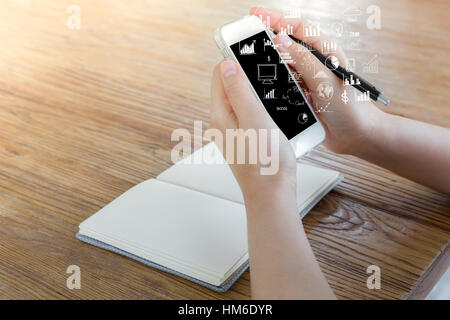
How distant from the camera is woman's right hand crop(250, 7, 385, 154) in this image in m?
0.85

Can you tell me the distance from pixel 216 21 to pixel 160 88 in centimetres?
46

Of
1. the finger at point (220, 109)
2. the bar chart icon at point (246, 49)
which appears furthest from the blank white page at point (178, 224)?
the bar chart icon at point (246, 49)

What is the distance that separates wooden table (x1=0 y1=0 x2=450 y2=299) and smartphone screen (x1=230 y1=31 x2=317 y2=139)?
0.13 metres

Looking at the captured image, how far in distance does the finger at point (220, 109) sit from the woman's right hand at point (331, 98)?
153mm

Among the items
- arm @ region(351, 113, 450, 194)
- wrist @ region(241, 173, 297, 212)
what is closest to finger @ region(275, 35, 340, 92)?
arm @ region(351, 113, 450, 194)

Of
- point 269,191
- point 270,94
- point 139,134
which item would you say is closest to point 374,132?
point 270,94

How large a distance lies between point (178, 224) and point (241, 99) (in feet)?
0.66

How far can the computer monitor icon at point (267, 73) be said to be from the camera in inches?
32.9

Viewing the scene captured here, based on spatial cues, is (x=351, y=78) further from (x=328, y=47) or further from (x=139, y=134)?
(x=139, y=134)

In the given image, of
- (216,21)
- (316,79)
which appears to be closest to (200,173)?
(316,79)

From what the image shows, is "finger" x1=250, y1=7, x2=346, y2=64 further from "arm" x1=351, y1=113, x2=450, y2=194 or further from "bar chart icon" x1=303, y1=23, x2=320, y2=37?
"arm" x1=351, y1=113, x2=450, y2=194

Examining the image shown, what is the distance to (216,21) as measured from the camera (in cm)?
157

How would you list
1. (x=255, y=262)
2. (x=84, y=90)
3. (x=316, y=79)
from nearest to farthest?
(x=255, y=262) < (x=316, y=79) < (x=84, y=90)
